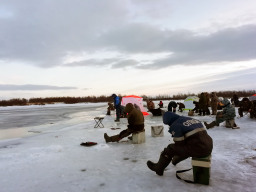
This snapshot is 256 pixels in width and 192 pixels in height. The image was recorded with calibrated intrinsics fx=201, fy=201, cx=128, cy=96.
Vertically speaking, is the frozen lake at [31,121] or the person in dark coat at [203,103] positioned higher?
the person in dark coat at [203,103]

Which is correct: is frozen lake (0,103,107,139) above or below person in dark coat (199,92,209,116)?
below

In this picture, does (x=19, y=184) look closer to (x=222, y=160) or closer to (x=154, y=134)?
(x=222, y=160)

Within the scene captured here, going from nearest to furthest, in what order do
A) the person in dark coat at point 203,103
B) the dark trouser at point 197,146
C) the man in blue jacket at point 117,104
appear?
1. the dark trouser at point 197,146
2. the man in blue jacket at point 117,104
3. the person in dark coat at point 203,103

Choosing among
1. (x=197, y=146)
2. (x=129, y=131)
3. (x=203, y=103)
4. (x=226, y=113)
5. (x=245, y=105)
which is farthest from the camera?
(x=203, y=103)

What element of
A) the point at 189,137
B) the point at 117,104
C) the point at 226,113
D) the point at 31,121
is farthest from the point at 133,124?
the point at 31,121

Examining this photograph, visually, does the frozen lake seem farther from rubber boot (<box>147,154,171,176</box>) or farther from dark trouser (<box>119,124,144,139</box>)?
rubber boot (<box>147,154,171,176</box>)

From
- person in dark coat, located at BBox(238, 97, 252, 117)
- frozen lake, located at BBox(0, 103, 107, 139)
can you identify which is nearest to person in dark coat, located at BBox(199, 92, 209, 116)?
person in dark coat, located at BBox(238, 97, 252, 117)

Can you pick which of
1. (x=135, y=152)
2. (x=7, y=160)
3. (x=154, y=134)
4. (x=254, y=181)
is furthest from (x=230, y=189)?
(x=7, y=160)

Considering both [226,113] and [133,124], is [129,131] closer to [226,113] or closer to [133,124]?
[133,124]

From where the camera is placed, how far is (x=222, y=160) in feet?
17.3

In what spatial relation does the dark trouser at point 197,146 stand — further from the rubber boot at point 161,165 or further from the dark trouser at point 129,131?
the dark trouser at point 129,131

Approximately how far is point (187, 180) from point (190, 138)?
0.92 meters

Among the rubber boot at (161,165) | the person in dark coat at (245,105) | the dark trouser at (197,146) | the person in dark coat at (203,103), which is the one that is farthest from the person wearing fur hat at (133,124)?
the person in dark coat at (203,103)

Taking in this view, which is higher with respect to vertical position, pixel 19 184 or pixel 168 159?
pixel 168 159
